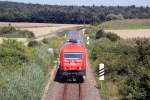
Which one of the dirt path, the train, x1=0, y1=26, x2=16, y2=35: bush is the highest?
the train

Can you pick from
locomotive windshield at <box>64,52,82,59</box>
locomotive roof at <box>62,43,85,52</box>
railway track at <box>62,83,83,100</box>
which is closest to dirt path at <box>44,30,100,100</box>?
railway track at <box>62,83,83,100</box>

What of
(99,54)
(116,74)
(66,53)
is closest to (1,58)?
(66,53)

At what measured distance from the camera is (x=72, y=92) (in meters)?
28.2

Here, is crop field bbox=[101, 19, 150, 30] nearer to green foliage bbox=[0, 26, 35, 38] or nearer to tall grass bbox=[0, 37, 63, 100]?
green foliage bbox=[0, 26, 35, 38]

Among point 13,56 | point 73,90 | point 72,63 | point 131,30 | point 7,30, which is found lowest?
point 7,30

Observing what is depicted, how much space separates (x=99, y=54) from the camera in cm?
4288

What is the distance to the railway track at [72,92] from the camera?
26.4 metres

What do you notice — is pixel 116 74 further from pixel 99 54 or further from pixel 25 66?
pixel 99 54

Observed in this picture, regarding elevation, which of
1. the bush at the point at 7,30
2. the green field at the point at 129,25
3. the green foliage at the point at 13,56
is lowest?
the green field at the point at 129,25

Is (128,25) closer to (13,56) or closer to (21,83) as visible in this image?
(13,56)

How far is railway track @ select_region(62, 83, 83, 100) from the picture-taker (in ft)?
86.8

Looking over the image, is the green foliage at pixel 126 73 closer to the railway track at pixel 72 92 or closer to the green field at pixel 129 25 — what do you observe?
the railway track at pixel 72 92

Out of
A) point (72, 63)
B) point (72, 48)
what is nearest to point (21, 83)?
point (72, 63)

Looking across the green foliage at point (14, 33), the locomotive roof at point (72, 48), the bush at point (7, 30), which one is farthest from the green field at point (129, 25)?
the locomotive roof at point (72, 48)
